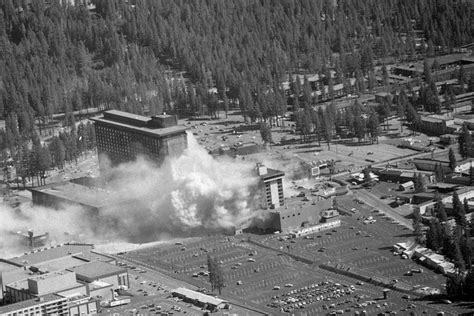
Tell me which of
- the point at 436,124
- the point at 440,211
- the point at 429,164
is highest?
the point at 436,124

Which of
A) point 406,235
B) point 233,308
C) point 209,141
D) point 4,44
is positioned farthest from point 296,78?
point 233,308

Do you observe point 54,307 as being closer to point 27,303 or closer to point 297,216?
point 27,303

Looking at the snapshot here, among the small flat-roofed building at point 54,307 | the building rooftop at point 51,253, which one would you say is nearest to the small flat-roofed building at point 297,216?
the building rooftop at point 51,253

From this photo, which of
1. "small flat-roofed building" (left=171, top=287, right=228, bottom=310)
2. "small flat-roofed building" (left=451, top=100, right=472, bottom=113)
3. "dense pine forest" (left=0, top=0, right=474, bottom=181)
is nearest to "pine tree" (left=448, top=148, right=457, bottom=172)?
A: "small flat-roofed building" (left=451, top=100, right=472, bottom=113)

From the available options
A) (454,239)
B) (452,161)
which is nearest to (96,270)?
(454,239)

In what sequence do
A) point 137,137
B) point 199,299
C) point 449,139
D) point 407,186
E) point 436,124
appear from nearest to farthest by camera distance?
point 199,299, point 407,186, point 137,137, point 449,139, point 436,124

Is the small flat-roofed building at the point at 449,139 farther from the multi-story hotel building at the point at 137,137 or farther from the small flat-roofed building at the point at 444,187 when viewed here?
the multi-story hotel building at the point at 137,137

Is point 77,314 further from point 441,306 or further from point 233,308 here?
point 441,306
